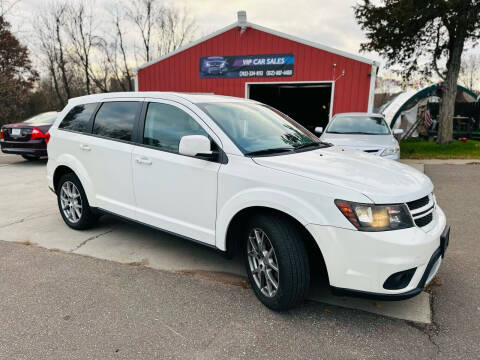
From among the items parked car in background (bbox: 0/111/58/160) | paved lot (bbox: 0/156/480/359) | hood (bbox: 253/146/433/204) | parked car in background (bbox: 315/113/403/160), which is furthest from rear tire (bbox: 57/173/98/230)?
parked car in background (bbox: 0/111/58/160)

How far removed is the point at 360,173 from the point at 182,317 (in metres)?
1.78

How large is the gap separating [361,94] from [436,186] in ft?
23.2

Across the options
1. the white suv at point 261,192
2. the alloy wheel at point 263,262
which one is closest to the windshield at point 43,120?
the white suv at point 261,192

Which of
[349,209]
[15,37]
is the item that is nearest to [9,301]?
[349,209]

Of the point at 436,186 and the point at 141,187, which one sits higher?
the point at 141,187

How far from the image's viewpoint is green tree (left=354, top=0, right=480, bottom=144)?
11.9 metres

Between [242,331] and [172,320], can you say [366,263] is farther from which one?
[172,320]

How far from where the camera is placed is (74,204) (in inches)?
178

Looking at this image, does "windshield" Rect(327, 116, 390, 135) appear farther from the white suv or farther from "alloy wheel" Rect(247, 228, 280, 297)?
"alloy wheel" Rect(247, 228, 280, 297)

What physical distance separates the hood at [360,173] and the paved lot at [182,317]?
1.02 meters

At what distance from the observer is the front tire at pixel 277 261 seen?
2.52 m

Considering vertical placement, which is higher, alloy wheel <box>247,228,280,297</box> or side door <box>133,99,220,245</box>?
side door <box>133,99,220,245</box>

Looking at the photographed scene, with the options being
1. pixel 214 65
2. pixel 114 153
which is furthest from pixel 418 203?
pixel 214 65

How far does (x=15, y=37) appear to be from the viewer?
26.2m
